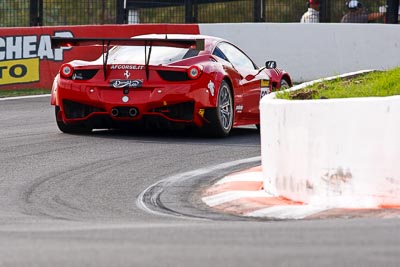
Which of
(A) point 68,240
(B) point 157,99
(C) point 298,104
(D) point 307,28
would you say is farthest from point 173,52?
(D) point 307,28

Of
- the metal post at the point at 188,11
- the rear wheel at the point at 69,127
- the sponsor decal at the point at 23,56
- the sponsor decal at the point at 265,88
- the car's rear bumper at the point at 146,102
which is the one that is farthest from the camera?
the metal post at the point at 188,11

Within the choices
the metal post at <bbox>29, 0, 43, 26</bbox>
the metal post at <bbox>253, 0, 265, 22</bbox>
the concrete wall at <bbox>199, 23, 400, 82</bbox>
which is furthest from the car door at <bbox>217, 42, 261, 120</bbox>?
the metal post at <bbox>253, 0, 265, 22</bbox>

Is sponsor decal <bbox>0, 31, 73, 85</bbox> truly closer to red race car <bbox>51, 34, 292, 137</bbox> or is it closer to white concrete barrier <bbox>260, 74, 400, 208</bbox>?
red race car <bbox>51, 34, 292, 137</bbox>

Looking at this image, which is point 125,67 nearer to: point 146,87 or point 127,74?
point 127,74

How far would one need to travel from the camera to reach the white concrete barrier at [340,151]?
761cm

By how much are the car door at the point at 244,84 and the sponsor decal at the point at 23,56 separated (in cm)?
602

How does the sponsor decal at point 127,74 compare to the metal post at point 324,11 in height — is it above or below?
below

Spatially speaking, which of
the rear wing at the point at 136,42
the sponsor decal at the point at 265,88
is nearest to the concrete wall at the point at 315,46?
the sponsor decal at the point at 265,88

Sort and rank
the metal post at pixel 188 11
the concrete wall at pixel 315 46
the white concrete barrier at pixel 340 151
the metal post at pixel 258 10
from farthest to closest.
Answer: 1. the metal post at pixel 258 10
2. the metal post at pixel 188 11
3. the concrete wall at pixel 315 46
4. the white concrete barrier at pixel 340 151

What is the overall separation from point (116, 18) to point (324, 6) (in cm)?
415

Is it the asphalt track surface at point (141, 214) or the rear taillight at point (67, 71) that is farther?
the rear taillight at point (67, 71)

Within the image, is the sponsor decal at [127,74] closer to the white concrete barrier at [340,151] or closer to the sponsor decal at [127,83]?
the sponsor decal at [127,83]

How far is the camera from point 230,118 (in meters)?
13.3

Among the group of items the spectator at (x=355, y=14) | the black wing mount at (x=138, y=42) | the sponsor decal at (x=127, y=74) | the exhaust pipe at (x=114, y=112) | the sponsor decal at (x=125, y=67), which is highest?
the spectator at (x=355, y=14)
